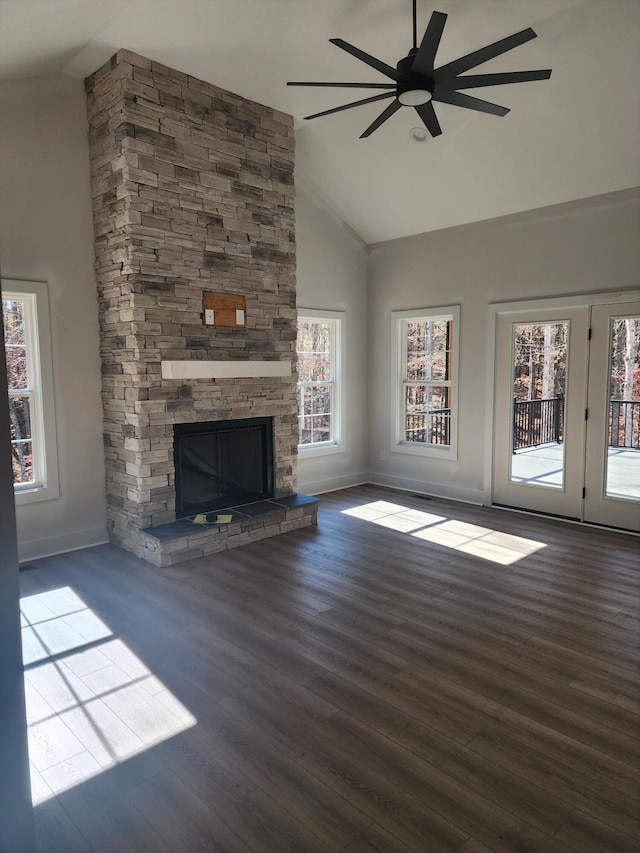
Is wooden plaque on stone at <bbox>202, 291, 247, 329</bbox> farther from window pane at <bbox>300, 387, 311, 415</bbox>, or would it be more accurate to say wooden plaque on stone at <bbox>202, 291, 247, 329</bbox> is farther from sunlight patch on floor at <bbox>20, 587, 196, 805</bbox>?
sunlight patch on floor at <bbox>20, 587, 196, 805</bbox>

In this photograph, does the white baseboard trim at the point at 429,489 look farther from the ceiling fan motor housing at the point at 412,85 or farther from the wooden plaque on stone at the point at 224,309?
the ceiling fan motor housing at the point at 412,85

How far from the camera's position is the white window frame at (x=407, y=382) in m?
6.54

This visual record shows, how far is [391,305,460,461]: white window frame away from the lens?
654 cm

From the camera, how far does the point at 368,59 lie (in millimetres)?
3154

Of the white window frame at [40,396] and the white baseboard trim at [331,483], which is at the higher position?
the white window frame at [40,396]

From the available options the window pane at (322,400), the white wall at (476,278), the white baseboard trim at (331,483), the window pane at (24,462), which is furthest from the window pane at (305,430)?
the window pane at (24,462)

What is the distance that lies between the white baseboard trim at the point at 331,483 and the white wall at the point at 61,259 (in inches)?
96.3

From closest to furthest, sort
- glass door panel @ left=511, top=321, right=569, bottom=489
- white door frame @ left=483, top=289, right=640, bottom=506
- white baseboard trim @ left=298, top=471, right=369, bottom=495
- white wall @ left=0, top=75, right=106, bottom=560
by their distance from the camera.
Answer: white wall @ left=0, top=75, right=106, bottom=560 → white door frame @ left=483, top=289, right=640, bottom=506 → glass door panel @ left=511, top=321, right=569, bottom=489 → white baseboard trim @ left=298, top=471, right=369, bottom=495

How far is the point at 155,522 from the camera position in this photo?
4.75 meters

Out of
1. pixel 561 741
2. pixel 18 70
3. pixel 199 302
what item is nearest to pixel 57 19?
pixel 18 70

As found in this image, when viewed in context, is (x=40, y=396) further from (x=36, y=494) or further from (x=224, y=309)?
(x=224, y=309)

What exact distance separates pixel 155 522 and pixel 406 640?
7.80ft

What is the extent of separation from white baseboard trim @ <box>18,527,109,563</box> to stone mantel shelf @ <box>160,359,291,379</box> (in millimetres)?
1548

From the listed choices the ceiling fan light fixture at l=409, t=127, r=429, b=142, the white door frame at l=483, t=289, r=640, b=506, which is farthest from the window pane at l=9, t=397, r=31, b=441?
the white door frame at l=483, t=289, r=640, b=506
